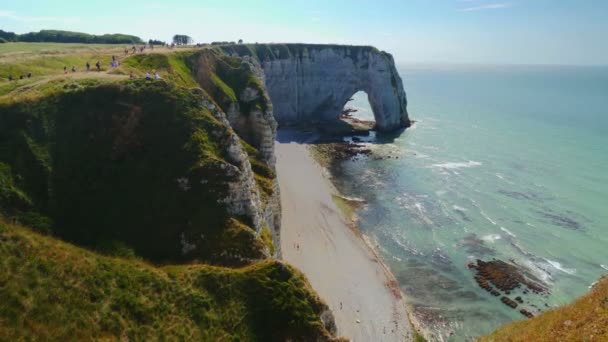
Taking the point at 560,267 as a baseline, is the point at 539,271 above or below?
below

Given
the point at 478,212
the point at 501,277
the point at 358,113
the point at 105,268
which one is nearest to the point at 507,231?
the point at 478,212

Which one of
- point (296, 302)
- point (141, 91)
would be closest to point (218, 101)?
point (141, 91)

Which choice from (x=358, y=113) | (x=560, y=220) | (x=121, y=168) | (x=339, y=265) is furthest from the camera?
(x=358, y=113)

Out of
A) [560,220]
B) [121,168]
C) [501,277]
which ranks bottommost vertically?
[501,277]

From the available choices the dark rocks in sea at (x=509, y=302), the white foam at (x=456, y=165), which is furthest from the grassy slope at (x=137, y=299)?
the white foam at (x=456, y=165)

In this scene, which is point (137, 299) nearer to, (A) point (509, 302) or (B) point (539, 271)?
(A) point (509, 302)

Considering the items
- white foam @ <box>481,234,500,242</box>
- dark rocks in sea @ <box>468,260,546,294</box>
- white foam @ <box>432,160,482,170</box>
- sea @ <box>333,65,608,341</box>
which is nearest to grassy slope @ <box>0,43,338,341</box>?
sea @ <box>333,65,608,341</box>

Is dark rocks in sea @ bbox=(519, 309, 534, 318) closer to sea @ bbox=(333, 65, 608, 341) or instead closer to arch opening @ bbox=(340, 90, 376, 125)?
sea @ bbox=(333, 65, 608, 341)

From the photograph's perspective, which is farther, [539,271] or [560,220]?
[560,220]
